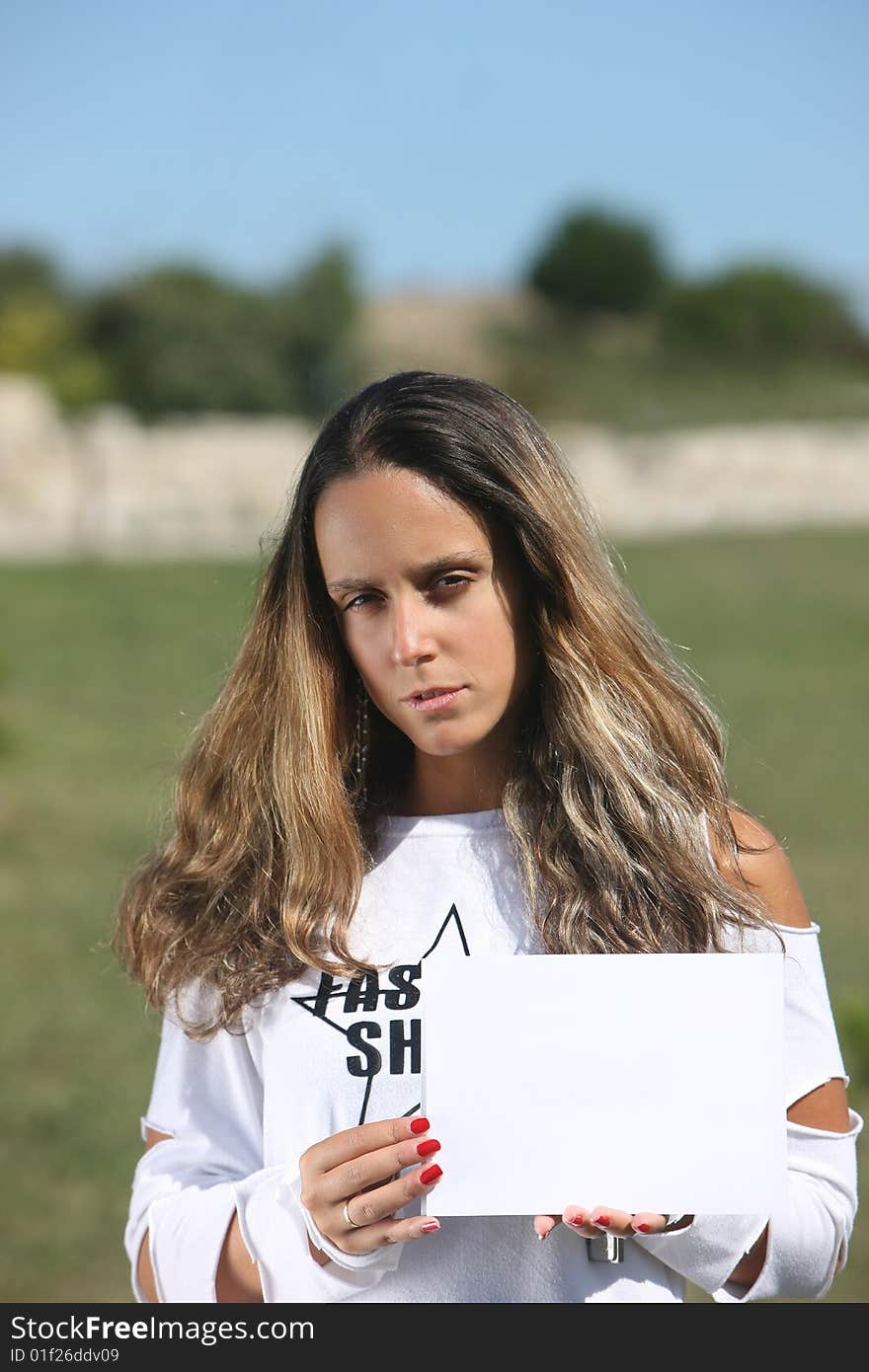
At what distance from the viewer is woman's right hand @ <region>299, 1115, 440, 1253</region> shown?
1.37m

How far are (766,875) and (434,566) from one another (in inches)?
18.6

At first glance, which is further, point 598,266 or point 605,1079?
point 598,266

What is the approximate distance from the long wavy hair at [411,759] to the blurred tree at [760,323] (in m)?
33.1

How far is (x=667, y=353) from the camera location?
34250mm

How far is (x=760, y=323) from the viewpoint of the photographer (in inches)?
1378

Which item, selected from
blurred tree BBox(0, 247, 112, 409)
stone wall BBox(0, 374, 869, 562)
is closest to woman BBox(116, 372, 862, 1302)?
stone wall BBox(0, 374, 869, 562)

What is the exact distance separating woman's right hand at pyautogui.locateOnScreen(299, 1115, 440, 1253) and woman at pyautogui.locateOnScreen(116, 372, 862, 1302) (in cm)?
1

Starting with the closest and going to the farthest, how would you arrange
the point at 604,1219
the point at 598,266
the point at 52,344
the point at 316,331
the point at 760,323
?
1. the point at 604,1219
2. the point at 52,344
3. the point at 316,331
4. the point at 760,323
5. the point at 598,266

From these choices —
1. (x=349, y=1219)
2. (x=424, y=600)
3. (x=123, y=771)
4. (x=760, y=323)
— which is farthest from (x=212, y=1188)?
(x=760, y=323)

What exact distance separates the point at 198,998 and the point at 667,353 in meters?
34.0

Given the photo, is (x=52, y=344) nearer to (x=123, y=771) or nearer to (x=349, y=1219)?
(x=123, y=771)

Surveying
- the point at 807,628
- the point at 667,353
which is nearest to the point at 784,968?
the point at 807,628

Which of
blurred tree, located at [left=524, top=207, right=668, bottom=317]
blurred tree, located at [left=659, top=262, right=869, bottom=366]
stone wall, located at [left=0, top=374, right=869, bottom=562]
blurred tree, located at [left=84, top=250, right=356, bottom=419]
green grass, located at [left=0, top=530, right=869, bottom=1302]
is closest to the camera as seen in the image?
green grass, located at [left=0, top=530, right=869, bottom=1302]

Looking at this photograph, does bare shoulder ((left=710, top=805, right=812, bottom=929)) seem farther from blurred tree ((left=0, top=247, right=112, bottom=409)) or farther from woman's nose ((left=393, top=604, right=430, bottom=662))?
blurred tree ((left=0, top=247, right=112, bottom=409))
